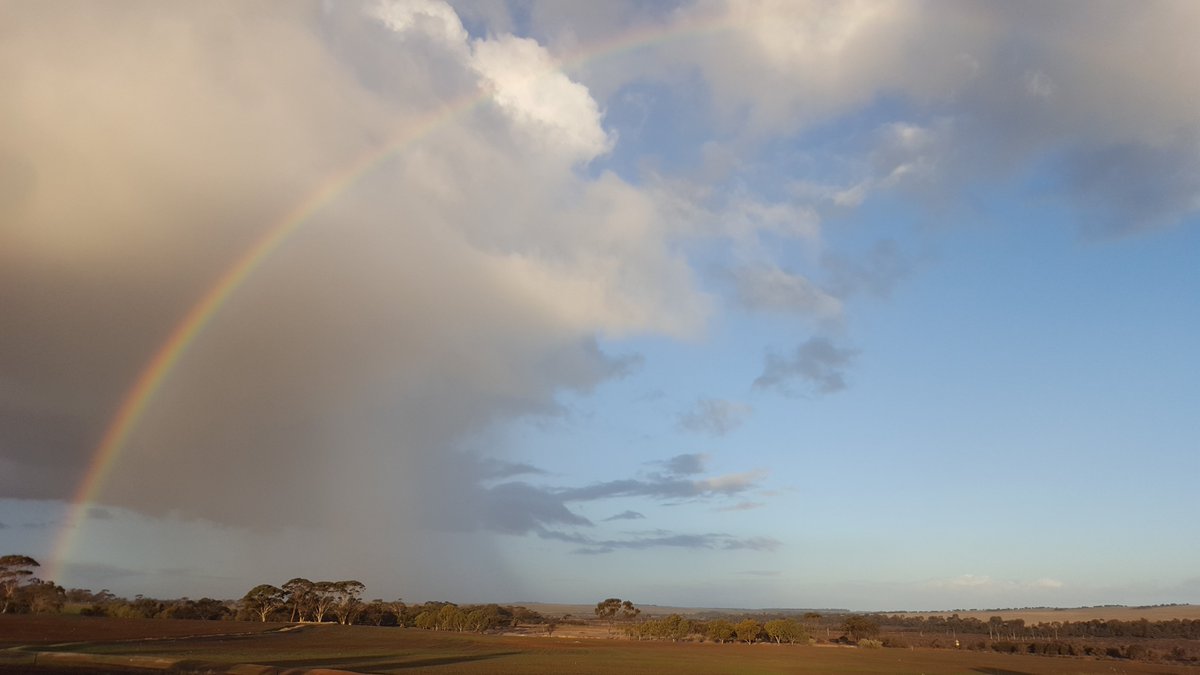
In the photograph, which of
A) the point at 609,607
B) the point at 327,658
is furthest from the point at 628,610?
the point at 327,658

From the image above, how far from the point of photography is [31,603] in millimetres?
125938

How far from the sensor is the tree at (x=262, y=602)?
137750 millimetres

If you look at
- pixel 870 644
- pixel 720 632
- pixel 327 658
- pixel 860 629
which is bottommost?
pixel 870 644

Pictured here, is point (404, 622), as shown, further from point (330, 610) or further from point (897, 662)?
point (897, 662)

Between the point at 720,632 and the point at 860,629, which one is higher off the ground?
the point at 860,629

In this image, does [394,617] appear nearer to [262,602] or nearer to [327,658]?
[262,602]

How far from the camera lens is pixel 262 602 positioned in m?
139

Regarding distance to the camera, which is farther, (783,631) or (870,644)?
(783,631)

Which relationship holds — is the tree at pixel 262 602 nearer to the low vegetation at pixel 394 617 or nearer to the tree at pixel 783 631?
the low vegetation at pixel 394 617

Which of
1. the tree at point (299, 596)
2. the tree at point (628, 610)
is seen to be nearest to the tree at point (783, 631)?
the tree at point (628, 610)

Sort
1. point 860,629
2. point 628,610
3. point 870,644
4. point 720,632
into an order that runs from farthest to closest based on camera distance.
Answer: point 628,610, point 860,629, point 720,632, point 870,644

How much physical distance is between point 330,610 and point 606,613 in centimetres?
7027

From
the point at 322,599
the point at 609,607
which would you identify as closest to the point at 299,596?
the point at 322,599

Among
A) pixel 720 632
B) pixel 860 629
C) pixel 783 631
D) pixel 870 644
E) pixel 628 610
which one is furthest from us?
pixel 628 610
